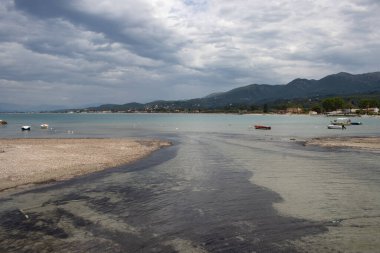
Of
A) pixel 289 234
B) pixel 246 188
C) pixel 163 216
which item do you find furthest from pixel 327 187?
pixel 163 216

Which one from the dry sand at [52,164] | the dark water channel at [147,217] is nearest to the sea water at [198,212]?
the dark water channel at [147,217]

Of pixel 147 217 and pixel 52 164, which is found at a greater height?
pixel 52 164

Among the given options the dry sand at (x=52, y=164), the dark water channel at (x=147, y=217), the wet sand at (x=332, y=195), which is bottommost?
the wet sand at (x=332, y=195)

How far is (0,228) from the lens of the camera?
657 inches

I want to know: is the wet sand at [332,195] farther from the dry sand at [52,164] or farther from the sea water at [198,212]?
the dry sand at [52,164]

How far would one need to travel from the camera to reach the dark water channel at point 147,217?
14938mm

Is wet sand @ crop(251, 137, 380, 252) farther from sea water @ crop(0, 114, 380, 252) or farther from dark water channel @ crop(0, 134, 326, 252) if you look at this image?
dark water channel @ crop(0, 134, 326, 252)

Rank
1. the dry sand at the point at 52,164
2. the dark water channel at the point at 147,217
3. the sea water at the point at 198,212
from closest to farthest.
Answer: the dark water channel at the point at 147,217 < the sea water at the point at 198,212 < the dry sand at the point at 52,164

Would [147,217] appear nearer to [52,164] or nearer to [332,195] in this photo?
[332,195]

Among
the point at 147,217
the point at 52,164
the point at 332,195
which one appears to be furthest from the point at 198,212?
the point at 52,164

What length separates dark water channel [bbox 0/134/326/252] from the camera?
14938 millimetres

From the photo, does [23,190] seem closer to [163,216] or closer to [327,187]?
[163,216]

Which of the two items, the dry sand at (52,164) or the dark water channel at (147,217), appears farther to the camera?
the dry sand at (52,164)

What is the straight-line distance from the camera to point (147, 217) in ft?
61.3
